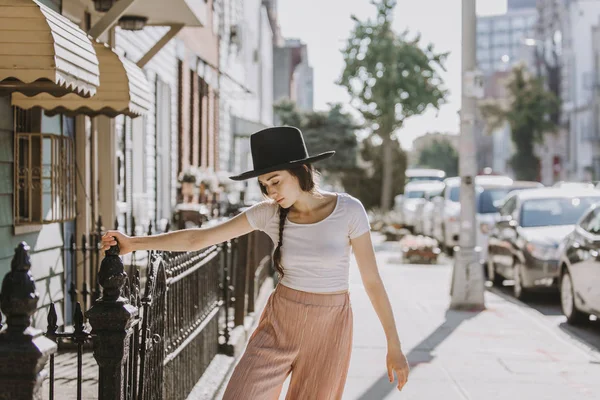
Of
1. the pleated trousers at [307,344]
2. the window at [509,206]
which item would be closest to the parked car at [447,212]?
the window at [509,206]

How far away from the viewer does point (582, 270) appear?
34.6 ft

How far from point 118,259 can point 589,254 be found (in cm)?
759

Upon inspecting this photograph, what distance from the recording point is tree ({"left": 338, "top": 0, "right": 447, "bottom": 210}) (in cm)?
4150

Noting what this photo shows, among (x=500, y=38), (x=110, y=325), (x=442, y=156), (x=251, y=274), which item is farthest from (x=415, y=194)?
(x=500, y=38)

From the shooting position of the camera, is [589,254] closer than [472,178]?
Yes

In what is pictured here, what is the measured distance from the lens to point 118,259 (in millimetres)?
3846

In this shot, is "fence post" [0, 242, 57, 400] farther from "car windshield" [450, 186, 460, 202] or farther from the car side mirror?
"car windshield" [450, 186, 460, 202]

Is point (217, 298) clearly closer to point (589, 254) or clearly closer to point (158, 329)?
point (158, 329)

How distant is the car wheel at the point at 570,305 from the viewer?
10953 millimetres

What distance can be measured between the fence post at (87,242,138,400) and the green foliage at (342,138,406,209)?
40.7m

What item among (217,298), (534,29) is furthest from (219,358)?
(534,29)

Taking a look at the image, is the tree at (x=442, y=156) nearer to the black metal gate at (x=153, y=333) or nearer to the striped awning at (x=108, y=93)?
the striped awning at (x=108, y=93)

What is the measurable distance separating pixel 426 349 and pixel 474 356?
1.64ft

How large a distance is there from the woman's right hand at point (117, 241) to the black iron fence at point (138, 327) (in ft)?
0.40
